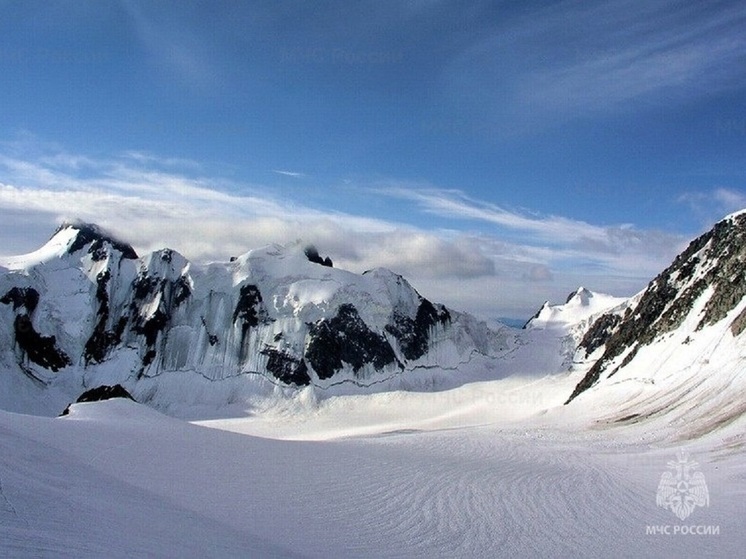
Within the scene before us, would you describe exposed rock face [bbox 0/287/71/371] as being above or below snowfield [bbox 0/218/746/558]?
above

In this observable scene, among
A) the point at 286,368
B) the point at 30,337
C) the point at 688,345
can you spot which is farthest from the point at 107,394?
the point at 688,345

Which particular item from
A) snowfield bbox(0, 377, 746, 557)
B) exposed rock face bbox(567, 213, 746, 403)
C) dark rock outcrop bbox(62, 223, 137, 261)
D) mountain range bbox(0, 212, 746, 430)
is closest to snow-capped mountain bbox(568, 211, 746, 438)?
exposed rock face bbox(567, 213, 746, 403)

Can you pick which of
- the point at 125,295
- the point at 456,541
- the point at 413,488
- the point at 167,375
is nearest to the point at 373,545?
the point at 456,541

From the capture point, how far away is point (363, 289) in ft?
465

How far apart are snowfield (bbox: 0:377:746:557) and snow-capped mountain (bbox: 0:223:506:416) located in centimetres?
9382

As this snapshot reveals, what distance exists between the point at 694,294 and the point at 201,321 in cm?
10402

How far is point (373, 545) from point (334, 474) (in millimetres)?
7655

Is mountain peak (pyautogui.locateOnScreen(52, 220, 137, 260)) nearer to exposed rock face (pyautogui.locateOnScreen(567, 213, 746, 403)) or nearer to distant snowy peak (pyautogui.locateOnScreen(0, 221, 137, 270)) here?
distant snowy peak (pyautogui.locateOnScreen(0, 221, 137, 270))

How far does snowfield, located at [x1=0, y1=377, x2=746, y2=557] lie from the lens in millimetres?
10164

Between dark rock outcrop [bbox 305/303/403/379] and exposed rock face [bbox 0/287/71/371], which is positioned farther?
dark rock outcrop [bbox 305/303/403/379]

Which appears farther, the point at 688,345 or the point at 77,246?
the point at 77,246

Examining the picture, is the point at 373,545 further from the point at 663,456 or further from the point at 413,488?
the point at 663,456

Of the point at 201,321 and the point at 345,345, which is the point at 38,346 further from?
the point at 345,345

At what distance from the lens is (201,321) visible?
133 meters
